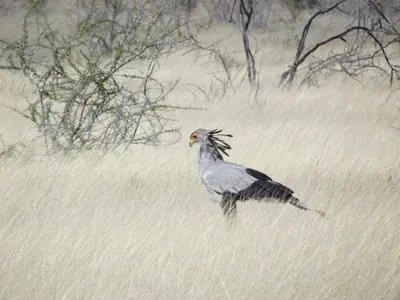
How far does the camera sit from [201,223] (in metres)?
3.98

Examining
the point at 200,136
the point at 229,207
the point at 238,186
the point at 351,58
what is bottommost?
the point at 229,207

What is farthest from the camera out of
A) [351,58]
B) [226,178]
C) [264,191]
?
[351,58]

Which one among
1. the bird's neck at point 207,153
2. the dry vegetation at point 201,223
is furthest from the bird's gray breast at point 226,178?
the dry vegetation at point 201,223

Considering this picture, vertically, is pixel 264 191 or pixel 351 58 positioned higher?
pixel 351 58

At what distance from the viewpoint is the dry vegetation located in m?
3.09

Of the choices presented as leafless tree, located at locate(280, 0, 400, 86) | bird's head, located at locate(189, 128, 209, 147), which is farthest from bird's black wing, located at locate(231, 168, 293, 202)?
leafless tree, located at locate(280, 0, 400, 86)

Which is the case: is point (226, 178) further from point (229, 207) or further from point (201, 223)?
point (201, 223)

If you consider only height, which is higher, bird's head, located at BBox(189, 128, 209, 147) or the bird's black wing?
bird's head, located at BBox(189, 128, 209, 147)

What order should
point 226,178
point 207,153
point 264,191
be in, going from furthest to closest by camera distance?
point 207,153
point 226,178
point 264,191

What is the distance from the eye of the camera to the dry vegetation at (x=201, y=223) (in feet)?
10.1

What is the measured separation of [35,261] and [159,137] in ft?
12.5

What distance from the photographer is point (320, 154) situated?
5.86 metres

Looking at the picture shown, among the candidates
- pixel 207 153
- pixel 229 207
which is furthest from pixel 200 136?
pixel 229 207

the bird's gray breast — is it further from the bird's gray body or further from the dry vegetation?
the dry vegetation
